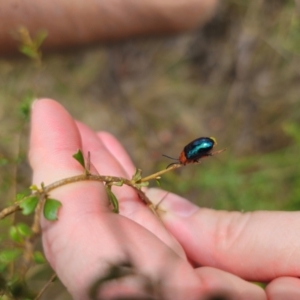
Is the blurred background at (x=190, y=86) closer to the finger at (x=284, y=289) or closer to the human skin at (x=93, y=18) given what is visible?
the human skin at (x=93, y=18)

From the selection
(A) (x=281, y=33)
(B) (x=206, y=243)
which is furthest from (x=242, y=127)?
(B) (x=206, y=243)

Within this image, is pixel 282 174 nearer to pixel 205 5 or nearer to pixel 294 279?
pixel 205 5

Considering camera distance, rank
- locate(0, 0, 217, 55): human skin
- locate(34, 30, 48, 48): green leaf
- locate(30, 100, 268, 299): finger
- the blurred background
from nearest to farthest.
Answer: locate(30, 100, 268, 299): finger, locate(34, 30, 48, 48): green leaf, locate(0, 0, 217, 55): human skin, the blurred background

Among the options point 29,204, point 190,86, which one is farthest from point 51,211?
point 190,86

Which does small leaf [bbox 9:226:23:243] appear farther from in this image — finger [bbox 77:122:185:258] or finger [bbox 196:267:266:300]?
finger [bbox 196:267:266:300]

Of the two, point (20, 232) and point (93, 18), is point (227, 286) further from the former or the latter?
point (93, 18)

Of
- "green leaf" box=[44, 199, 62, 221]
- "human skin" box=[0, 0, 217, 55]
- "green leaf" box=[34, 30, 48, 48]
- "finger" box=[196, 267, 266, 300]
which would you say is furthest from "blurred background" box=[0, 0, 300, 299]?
"green leaf" box=[44, 199, 62, 221]

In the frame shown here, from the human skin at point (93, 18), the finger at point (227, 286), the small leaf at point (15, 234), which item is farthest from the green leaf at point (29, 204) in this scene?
the human skin at point (93, 18)
